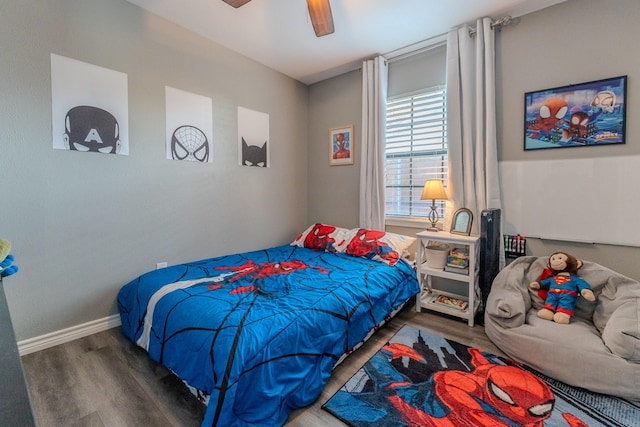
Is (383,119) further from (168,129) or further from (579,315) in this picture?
(579,315)

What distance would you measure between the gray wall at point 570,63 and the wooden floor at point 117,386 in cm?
116

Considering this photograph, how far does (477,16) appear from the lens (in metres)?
2.38

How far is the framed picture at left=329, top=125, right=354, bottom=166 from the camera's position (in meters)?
3.44

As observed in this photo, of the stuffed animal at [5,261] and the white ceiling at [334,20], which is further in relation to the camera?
the white ceiling at [334,20]

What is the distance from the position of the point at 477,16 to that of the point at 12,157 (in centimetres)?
362

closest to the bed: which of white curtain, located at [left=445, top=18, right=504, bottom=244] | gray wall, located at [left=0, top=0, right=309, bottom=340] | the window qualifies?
gray wall, located at [left=0, top=0, right=309, bottom=340]

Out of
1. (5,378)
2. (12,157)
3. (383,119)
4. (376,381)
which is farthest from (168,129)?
(376,381)

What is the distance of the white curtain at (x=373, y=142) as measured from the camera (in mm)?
3055

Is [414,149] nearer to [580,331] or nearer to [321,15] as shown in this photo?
[321,15]

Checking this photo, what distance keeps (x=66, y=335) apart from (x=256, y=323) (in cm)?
167

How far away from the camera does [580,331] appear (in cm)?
169

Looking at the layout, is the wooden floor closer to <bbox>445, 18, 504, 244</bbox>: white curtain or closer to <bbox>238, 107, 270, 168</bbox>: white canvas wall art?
<bbox>445, 18, 504, 244</bbox>: white curtain

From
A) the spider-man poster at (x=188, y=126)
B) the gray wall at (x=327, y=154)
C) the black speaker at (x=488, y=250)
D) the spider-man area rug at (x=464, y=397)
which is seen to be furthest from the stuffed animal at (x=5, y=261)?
the gray wall at (x=327, y=154)

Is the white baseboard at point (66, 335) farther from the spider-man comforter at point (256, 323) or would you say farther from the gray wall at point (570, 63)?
the gray wall at point (570, 63)
